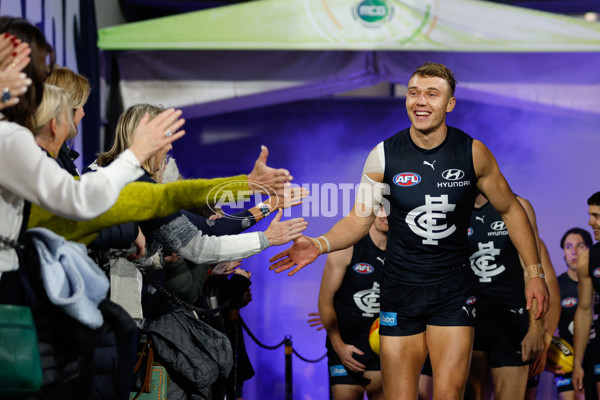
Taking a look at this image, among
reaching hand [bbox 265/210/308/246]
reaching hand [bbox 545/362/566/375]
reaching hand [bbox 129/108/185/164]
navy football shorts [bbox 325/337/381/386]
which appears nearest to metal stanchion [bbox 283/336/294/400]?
navy football shorts [bbox 325/337/381/386]

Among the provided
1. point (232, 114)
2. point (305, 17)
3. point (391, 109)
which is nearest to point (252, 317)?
point (232, 114)

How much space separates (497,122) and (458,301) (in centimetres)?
517

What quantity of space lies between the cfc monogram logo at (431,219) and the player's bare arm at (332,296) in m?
1.27

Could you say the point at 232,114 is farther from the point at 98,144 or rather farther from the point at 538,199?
the point at 538,199

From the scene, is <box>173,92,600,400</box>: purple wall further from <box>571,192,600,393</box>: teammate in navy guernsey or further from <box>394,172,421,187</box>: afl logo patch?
<box>394,172,421,187</box>: afl logo patch

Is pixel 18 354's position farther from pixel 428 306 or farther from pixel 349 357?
pixel 349 357

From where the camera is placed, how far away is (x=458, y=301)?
3758 mm

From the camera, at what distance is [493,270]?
4.93 metres

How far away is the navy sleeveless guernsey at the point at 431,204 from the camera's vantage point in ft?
12.3

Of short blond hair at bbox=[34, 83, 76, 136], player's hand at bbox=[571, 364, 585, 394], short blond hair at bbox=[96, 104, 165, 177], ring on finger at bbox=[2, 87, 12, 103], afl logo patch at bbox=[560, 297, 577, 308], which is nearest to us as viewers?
ring on finger at bbox=[2, 87, 12, 103]

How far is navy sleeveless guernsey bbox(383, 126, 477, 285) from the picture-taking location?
3764 millimetres

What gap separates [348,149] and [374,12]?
2353 mm

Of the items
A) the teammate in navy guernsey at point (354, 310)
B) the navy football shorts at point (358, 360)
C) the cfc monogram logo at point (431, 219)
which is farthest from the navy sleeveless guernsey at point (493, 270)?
the cfc monogram logo at point (431, 219)

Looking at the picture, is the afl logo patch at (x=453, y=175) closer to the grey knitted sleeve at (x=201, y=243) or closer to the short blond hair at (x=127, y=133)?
the grey knitted sleeve at (x=201, y=243)
